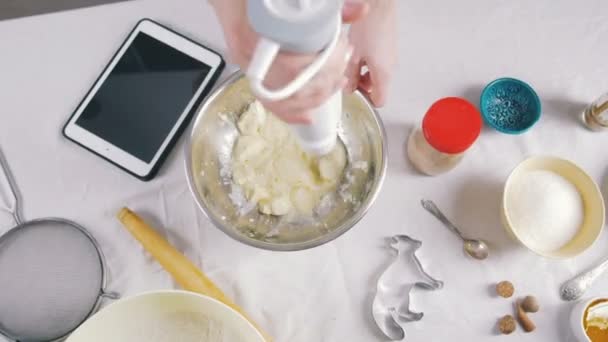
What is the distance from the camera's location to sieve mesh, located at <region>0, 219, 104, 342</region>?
0.56 m

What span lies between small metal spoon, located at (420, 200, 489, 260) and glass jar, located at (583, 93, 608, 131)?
0.66 ft

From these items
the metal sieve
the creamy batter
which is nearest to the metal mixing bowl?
the creamy batter

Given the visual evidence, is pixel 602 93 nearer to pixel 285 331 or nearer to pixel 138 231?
pixel 285 331

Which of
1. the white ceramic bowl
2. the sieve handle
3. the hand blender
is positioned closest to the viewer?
the hand blender

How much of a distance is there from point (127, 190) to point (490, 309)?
0.45 m

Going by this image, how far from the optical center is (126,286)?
22.6 inches

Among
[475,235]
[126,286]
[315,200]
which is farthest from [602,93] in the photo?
[126,286]

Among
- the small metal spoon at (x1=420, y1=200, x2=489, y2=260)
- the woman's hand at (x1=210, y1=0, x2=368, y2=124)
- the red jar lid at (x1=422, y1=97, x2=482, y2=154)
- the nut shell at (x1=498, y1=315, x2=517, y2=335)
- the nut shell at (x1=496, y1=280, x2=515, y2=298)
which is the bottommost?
the nut shell at (x1=498, y1=315, x2=517, y2=335)

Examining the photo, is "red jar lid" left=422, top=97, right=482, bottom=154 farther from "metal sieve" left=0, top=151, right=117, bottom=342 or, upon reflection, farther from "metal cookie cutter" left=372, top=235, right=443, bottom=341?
"metal sieve" left=0, top=151, right=117, bottom=342

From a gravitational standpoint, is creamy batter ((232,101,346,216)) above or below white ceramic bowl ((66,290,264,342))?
above

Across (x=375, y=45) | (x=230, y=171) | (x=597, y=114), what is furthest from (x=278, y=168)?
(x=597, y=114)

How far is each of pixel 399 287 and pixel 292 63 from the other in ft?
1.18

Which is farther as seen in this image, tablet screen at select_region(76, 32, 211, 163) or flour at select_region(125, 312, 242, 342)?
tablet screen at select_region(76, 32, 211, 163)

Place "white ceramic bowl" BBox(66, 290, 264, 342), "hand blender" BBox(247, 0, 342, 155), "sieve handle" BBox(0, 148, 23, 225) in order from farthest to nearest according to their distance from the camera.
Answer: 1. "sieve handle" BBox(0, 148, 23, 225)
2. "white ceramic bowl" BBox(66, 290, 264, 342)
3. "hand blender" BBox(247, 0, 342, 155)
